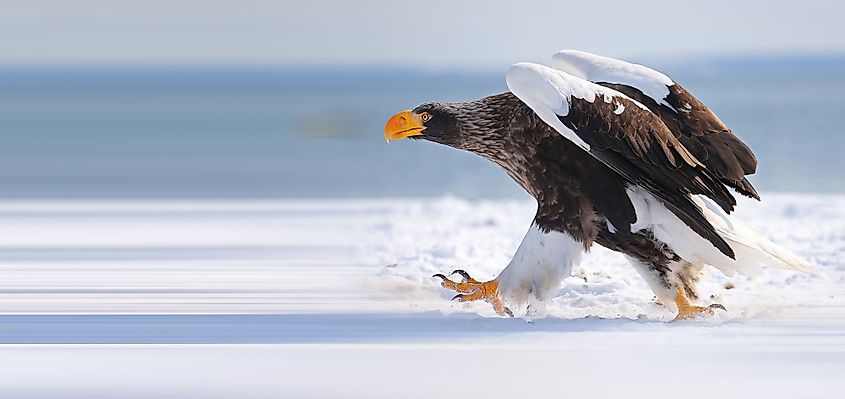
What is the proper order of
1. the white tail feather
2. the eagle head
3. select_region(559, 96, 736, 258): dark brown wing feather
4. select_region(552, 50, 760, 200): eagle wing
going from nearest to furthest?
select_region(559, 96, 736, 258): dark brown wing feather → select_region(552, 50, 760, 200): eagle wing → the white tail feather → the eagle head

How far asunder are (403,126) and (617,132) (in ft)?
3.98

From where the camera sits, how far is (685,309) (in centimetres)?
499

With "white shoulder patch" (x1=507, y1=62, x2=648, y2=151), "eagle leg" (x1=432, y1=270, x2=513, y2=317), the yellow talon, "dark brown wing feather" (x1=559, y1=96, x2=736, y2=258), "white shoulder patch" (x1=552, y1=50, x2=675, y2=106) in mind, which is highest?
"white shoulder patch" (x1=552, y1=50, x2=675, y2=106)

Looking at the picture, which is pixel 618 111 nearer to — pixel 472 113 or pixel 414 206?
pixel 472 113

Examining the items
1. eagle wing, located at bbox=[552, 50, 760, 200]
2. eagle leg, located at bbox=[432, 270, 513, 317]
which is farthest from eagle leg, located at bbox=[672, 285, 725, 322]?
eagle leg, located at bbox=[432, 270, 513, 317]

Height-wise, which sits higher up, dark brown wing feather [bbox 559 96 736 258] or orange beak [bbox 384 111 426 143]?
orange beak [bbox 384 111 426 143]

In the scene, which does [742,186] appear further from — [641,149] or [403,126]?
[403,126]

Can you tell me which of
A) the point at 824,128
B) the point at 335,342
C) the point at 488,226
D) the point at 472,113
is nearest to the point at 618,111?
the point at 472,113

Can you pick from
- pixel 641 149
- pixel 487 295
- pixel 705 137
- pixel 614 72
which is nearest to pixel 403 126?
pixel 487 295

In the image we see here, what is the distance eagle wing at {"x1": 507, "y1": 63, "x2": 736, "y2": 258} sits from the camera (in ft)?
14.6

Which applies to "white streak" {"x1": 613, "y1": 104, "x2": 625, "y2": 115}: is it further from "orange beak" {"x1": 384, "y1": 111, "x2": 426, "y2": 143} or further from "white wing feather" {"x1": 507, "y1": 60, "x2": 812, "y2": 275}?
"orange beak" {"x1": 384, "y1": 111, "x2": 426, "y2": 143}

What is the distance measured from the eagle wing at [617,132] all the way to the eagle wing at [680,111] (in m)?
0.07

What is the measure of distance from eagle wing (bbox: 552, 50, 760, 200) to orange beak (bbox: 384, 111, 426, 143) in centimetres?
75

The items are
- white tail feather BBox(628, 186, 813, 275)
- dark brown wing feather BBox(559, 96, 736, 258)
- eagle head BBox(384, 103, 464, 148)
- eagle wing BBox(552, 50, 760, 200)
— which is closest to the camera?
dark brown wing feather BBox(559, 96, 736, 258)
